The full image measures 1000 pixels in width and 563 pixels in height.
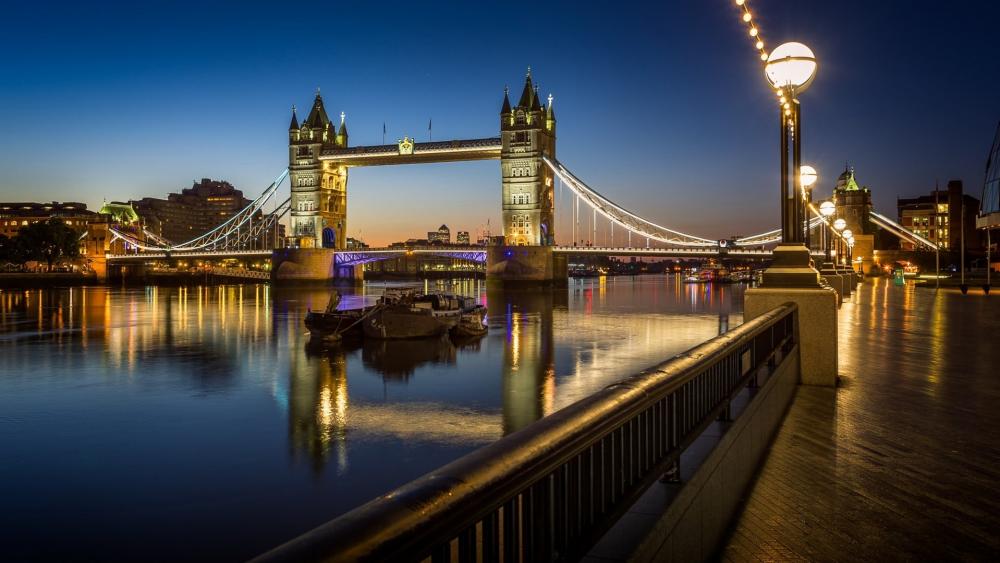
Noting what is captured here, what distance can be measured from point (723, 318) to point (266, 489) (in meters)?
31.0

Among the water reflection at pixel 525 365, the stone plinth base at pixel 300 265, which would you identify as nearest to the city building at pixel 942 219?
the water reflection at pixel 525 365

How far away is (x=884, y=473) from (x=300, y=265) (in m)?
84.0

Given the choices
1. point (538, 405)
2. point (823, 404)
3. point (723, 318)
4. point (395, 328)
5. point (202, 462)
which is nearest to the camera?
point (823, 404)

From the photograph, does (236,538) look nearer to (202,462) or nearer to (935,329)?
(202,462)

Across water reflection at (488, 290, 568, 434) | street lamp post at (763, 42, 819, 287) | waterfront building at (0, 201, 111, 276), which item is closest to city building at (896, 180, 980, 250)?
water reflection at (488, 290, 568, 434)

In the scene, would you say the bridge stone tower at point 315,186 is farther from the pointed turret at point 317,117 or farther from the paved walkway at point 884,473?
the paved walkway at point 884,473

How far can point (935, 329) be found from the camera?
1630 cm

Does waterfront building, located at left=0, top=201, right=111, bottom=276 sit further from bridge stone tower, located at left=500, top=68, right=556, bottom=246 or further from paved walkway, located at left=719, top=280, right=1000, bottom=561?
paved walkway, located at left=719, top=280, right=1000, bottom=561

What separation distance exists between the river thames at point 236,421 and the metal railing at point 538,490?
16.9 feet

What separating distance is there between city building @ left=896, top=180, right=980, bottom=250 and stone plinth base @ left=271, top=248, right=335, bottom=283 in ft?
219

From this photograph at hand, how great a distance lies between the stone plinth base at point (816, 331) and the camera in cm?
902

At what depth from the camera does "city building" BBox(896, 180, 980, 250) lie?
83812 millimetres

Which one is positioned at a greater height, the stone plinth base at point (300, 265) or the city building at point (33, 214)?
the city building at point (33, 214)

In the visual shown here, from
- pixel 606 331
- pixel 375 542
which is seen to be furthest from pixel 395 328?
pixel 375 542
